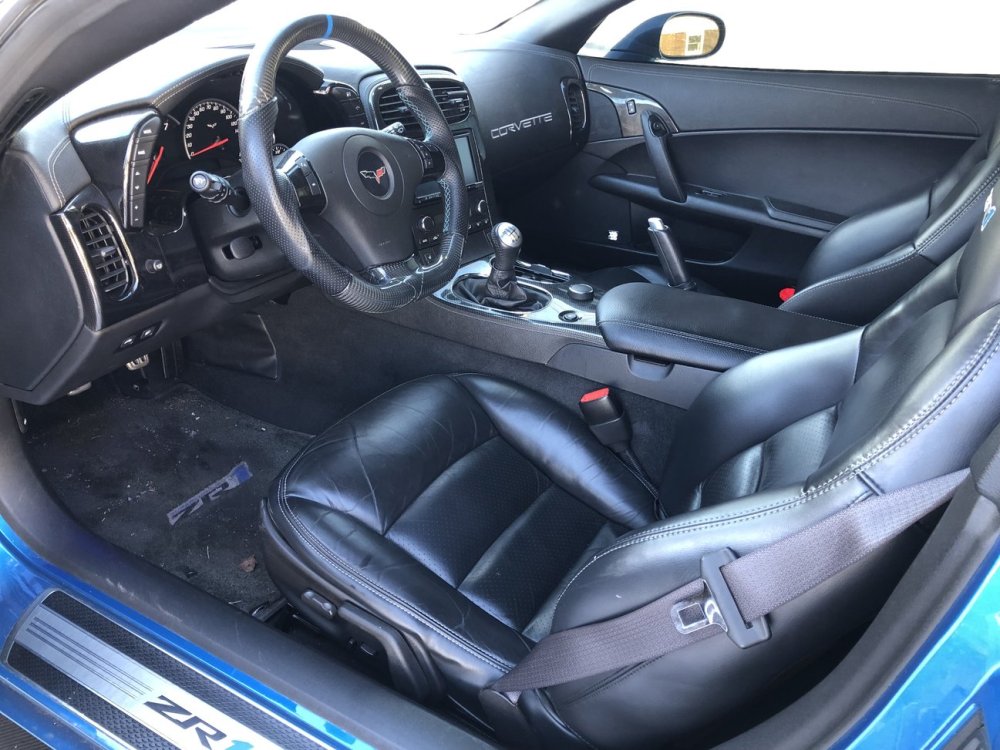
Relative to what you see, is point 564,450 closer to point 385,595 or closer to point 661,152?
point 385,595

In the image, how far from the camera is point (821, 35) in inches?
99.2

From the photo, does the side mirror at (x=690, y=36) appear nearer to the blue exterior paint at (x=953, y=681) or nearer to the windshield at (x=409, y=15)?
the windshield at (x=409, y=15)

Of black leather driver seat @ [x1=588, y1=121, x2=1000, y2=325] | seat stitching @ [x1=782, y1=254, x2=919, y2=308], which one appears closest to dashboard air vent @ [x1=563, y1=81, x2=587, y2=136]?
black leather driver seat @ [x1=588, y1=121, x2=1000, y2=325]

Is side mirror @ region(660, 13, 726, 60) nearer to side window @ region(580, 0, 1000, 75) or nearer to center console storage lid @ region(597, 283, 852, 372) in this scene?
side window @ region(580, 0, 1000, 75)

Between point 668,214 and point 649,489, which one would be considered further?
point 668,214

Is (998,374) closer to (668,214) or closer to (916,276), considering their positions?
(916,276)

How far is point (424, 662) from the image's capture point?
1267mm

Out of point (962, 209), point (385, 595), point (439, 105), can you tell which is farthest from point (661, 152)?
point (385, 595)

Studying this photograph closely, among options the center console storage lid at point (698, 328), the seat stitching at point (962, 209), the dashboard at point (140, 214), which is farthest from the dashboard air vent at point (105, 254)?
the seat stitching at point (962, 209)

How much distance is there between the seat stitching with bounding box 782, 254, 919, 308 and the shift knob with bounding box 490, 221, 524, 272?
603 millimetres

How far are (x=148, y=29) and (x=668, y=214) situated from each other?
189 centimetres

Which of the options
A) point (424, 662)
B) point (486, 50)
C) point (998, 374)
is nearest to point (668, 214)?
point (486, 50)

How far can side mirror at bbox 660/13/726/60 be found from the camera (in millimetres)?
2500

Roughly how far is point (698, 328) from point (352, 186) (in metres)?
0.70
